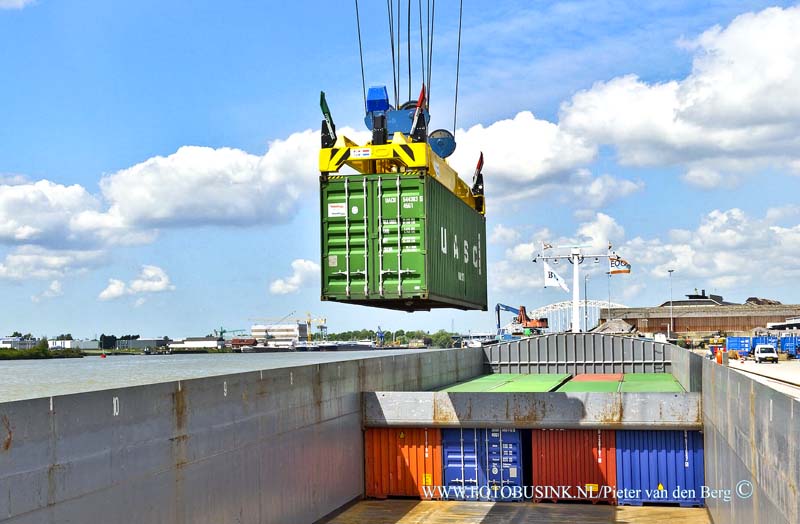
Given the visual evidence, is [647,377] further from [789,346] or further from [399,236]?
[789,346]

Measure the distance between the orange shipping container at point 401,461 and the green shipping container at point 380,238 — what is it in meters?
5.98

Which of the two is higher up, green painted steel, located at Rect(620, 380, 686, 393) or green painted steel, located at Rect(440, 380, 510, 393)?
green painted steel, located at Rect(620, 380, 686, 393)

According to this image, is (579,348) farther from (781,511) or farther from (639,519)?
(781,511)

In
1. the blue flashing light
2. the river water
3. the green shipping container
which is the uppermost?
the blue flashing light

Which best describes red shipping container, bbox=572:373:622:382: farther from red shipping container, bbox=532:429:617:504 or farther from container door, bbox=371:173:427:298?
container door, bbox=371:173:427:298

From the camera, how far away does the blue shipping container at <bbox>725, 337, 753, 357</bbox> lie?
75.5 metres

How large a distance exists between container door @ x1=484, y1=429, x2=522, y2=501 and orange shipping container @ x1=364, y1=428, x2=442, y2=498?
1.51 meters

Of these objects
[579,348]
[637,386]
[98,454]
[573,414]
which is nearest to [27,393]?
[579,348]

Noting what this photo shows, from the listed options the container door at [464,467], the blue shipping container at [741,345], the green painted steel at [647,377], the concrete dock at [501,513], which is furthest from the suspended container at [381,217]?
the blue shipping container at [741,345]

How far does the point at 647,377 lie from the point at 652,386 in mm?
7267

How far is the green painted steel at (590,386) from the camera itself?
115 ft

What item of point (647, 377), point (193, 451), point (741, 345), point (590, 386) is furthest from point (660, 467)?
point (741, 345)

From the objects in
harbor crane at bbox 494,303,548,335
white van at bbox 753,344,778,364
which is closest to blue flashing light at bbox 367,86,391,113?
white van at bbox 753,344,778,364

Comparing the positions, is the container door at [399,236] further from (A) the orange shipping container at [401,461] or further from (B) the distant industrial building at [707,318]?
(B) the distant industrial building at [707,318]
